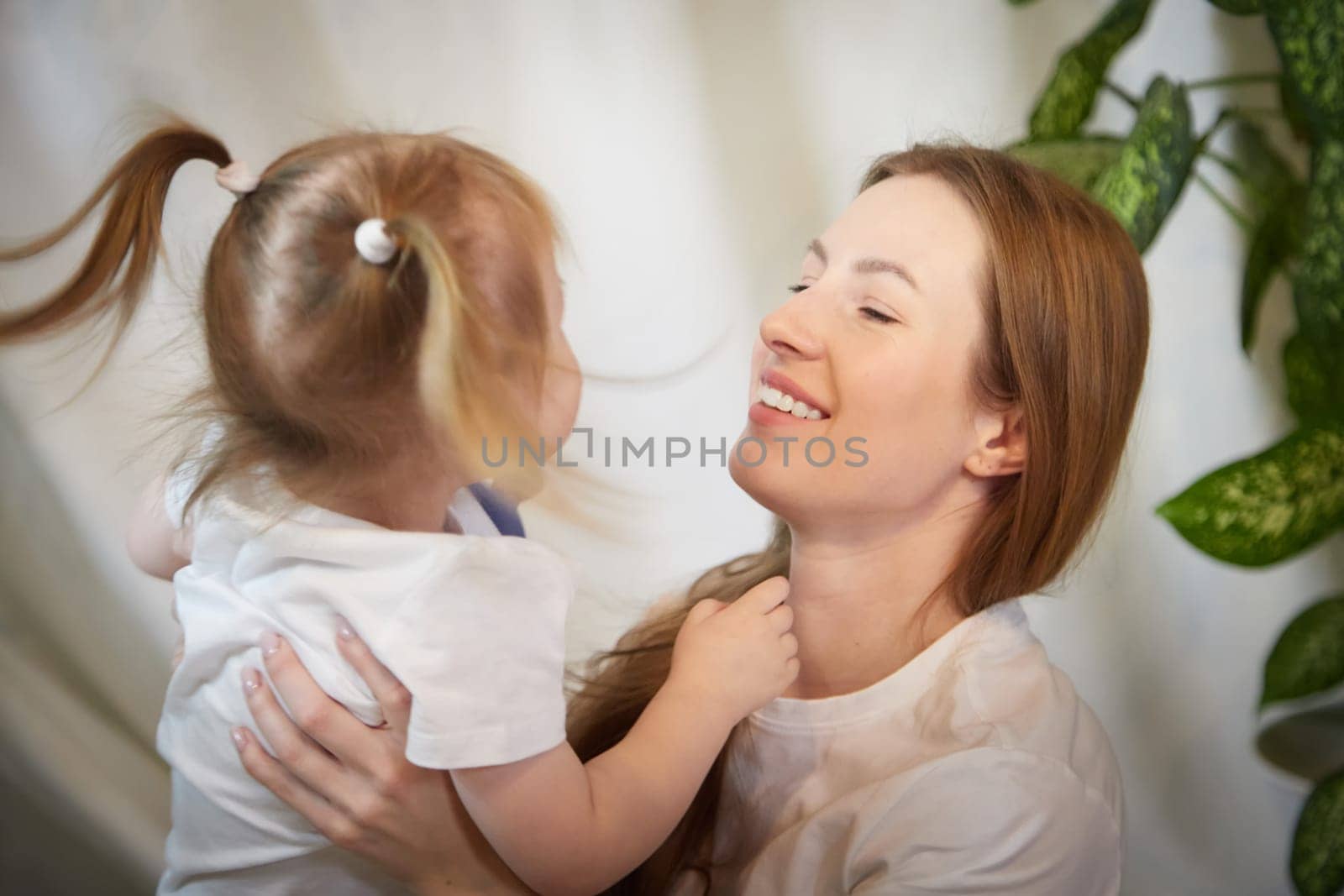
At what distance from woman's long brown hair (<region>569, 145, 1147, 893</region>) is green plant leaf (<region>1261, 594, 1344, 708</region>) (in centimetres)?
31

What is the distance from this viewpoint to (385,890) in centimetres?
73

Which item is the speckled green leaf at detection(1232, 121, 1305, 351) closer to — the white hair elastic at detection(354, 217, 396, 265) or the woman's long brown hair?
the woman's long brown hair

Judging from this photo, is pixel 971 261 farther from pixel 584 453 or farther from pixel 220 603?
pixel 220 603

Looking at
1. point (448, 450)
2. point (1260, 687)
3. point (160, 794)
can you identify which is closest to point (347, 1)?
point (448, 450)

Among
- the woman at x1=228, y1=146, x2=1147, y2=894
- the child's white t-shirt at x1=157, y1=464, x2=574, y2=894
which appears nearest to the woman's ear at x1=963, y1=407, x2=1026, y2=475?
the woman at x1=228, y1=146, x2=1147, y2=894

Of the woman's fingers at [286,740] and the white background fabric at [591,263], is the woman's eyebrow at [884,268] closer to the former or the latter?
the white background fabric at [591,263]

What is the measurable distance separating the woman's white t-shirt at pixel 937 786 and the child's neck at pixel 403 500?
0.95ft

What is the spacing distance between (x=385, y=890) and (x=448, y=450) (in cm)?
32

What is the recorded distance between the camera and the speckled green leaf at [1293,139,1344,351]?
96 cm

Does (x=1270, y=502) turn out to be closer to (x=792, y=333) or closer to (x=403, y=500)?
(x=792, y=333)

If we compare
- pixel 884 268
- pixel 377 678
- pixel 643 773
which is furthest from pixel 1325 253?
pixel 377 678

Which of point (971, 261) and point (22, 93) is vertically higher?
point (22, 93)

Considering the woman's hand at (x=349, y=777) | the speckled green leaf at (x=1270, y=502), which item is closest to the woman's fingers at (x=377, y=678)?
the woman's hand at (x=349, y=777)

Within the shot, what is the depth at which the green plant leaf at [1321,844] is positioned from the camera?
947mm
